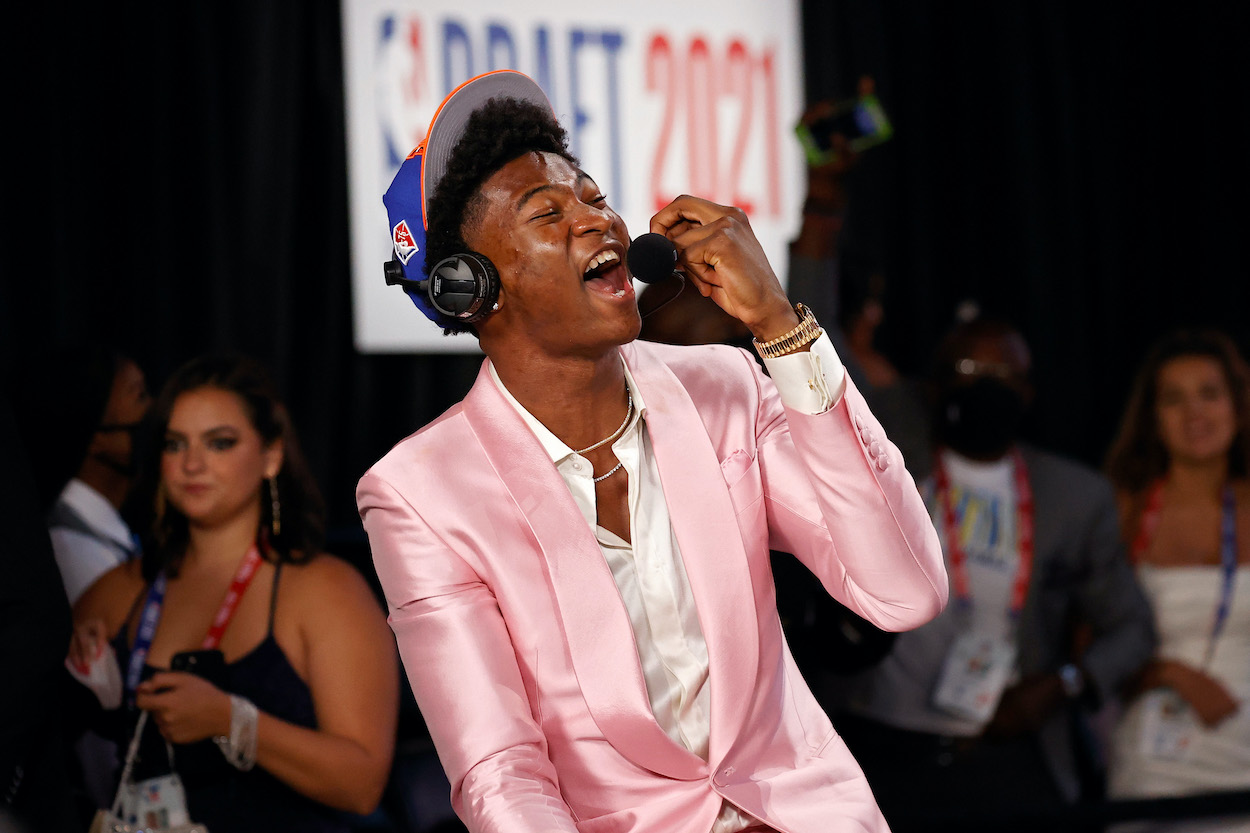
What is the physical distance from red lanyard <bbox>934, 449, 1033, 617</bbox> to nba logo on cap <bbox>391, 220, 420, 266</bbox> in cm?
192

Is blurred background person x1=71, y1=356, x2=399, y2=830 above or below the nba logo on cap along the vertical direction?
below

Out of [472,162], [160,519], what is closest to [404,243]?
[472,162]

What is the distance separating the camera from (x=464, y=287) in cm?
162

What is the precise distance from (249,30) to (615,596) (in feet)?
11.3

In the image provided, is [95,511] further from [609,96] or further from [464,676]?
[609,96]

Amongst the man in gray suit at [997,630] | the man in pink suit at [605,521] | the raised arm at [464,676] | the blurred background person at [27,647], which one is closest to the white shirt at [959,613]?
the man in gray suit at [997,630]

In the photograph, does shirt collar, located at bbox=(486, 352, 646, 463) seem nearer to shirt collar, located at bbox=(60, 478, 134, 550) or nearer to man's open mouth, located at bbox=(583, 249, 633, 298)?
man's open mouth, located at bbox=(583, 249, 633, 298)

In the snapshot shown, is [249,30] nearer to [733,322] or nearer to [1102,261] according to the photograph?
[733,322]

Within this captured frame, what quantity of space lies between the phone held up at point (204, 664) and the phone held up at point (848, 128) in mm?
1793

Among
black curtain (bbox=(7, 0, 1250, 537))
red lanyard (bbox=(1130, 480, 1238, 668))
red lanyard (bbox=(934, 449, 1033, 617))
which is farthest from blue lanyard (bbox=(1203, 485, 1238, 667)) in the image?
black curtain (bbox=(7, 0, 1250, 537))

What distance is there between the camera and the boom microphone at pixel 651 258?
4.94ft

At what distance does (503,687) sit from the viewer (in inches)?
59.9

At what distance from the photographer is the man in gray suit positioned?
2998 mm

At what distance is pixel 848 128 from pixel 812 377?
5.50ft
